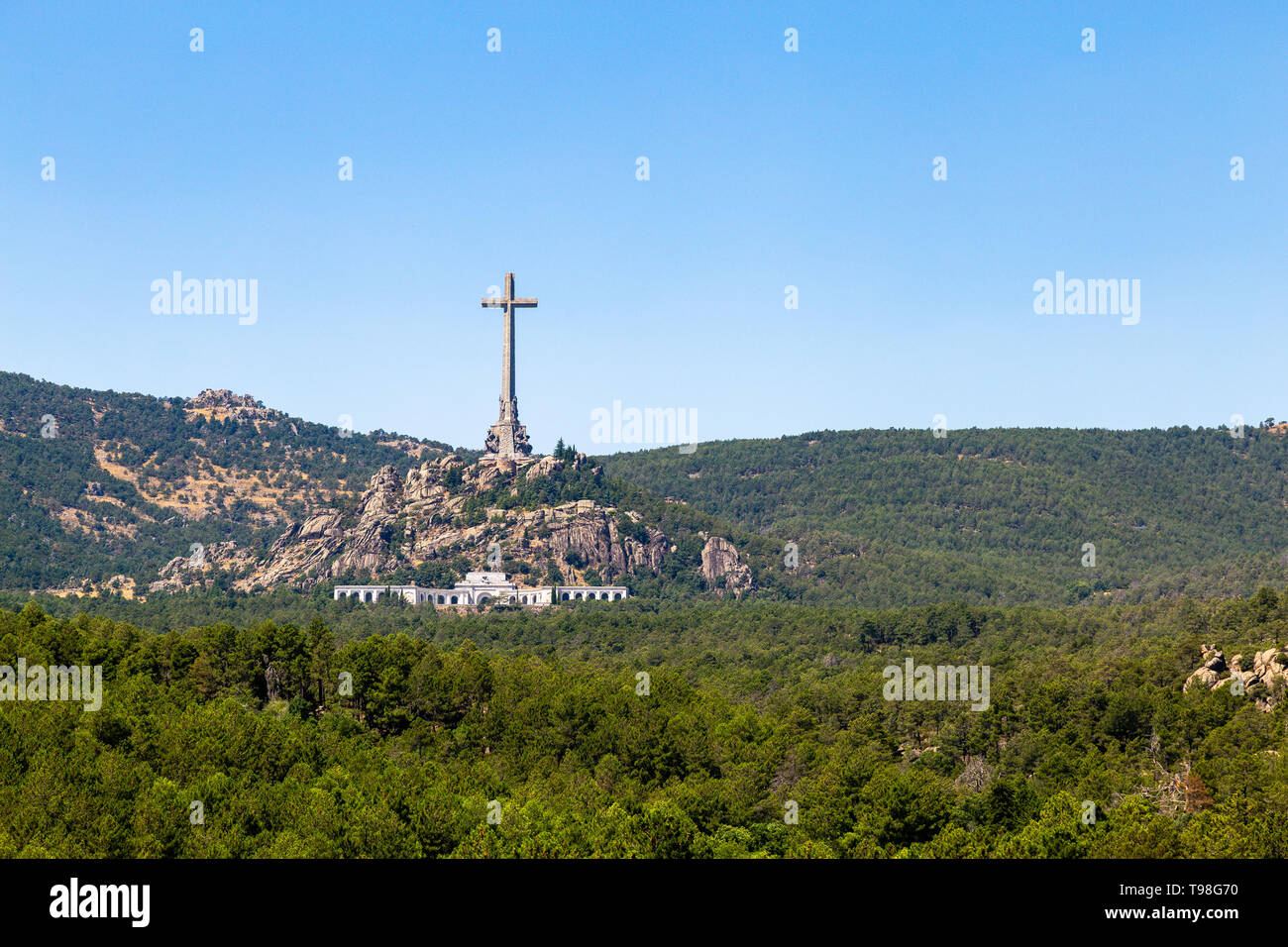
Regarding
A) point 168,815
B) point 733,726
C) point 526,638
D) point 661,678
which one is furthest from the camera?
point 526,638

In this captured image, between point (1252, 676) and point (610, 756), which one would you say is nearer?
point (610, 756)

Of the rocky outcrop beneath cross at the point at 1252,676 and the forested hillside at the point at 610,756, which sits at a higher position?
the rocky outcrop beneath cross at the point at 1252,676

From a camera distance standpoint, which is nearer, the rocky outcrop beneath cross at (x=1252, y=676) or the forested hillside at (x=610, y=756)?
the forested hillside at (x=610, y=756)

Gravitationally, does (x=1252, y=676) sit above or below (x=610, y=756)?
above

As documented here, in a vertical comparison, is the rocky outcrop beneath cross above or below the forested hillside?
above

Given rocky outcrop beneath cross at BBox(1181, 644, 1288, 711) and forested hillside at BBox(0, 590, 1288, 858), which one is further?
rocky outcrop beneath cross at BBox(1181, 644, 1288, 711)

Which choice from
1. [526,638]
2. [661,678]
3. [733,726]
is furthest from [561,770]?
[526,638]
